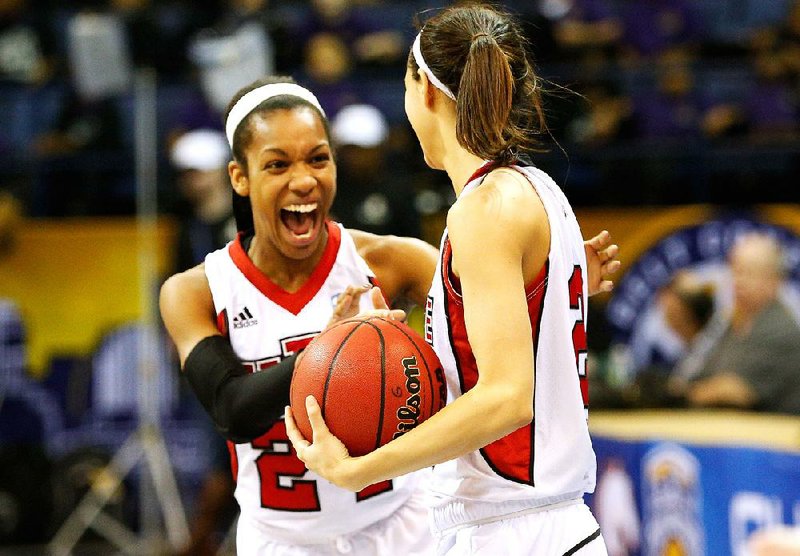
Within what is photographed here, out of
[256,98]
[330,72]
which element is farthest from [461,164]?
[330,72]

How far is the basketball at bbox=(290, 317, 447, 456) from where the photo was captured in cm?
305

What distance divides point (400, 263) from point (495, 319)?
139cm

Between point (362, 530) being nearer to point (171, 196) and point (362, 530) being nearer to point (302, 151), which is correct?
point (302, 151)

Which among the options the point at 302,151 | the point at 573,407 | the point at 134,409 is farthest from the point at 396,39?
the point at 573,407

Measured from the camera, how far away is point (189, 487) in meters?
9.57

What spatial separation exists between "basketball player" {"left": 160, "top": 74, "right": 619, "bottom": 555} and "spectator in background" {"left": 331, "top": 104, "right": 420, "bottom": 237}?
3.23 m

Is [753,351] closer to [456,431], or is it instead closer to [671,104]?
[671,104]

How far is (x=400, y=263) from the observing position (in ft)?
13.6

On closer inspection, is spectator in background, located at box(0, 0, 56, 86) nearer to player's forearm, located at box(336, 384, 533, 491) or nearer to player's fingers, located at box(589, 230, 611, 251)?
player's fingers, located at box(589, 230, 611, 251)

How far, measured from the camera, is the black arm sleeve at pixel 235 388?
11.8 ft

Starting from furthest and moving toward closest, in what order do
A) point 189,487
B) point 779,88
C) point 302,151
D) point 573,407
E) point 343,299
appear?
point 779,88
point 189,487
point 302,151
point 343,299
point 573,407

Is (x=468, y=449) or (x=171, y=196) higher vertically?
(x=171, y=196)

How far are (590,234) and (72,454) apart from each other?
4.22 metres

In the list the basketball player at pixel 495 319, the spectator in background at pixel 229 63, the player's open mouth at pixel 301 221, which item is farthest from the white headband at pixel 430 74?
the spectator in background at pixel 229 63
